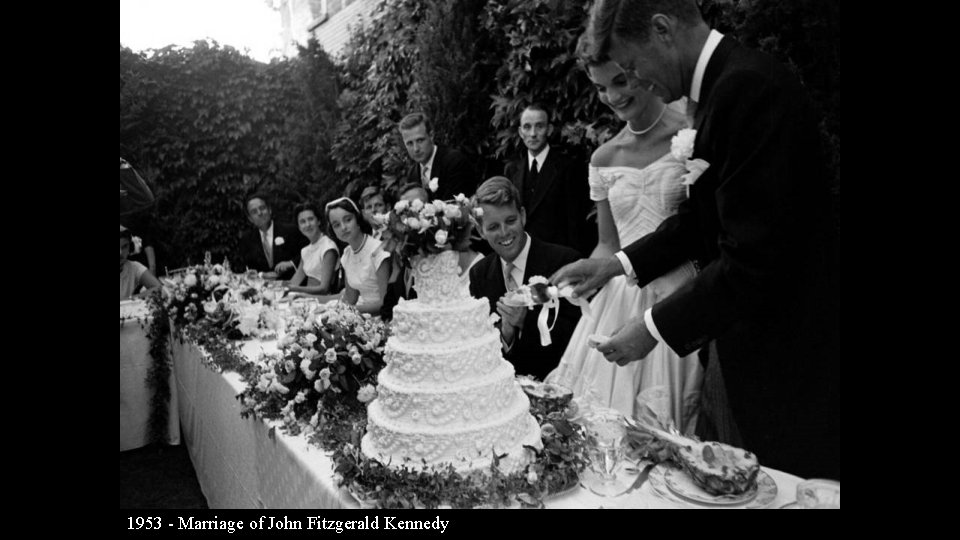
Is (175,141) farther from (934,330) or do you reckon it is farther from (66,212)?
(934,330)

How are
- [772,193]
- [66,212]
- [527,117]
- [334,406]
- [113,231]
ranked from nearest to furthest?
1. [772,193]
2. [66,212]
3. [113,231]
4. [334,406]
5. [527,117]

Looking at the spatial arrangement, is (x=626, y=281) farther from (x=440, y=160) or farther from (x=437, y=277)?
(x=440, y=160)

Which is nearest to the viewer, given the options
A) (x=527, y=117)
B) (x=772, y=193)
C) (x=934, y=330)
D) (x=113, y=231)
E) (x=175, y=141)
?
(x=934, y=330)

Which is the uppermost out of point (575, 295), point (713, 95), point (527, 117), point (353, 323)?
point (527, 117)

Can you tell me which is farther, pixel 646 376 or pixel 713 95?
pixel 646 376

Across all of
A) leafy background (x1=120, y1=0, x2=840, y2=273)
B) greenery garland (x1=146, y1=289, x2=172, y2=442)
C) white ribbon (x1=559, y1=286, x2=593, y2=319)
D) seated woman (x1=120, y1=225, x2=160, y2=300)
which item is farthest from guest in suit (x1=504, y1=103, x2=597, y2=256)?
seated woman (x1=120, y1=225, x2=160, y2=300)

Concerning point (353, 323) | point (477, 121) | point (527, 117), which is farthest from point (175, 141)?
point (353, 323)

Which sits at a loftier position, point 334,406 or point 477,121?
point 477,121

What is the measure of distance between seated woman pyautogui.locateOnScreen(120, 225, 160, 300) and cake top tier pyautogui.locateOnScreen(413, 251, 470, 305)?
5.26 metres

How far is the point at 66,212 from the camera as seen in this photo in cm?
163

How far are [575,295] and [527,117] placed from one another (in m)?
2.54

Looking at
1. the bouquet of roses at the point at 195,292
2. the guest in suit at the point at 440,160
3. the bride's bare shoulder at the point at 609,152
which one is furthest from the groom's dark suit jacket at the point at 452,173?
the bride's bare shoulder at the point at 609,152

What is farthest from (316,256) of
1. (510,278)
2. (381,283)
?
(510,278)

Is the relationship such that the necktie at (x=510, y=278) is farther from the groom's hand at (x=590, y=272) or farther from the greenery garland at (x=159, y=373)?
the greenery garland at (x=159, y=373)
